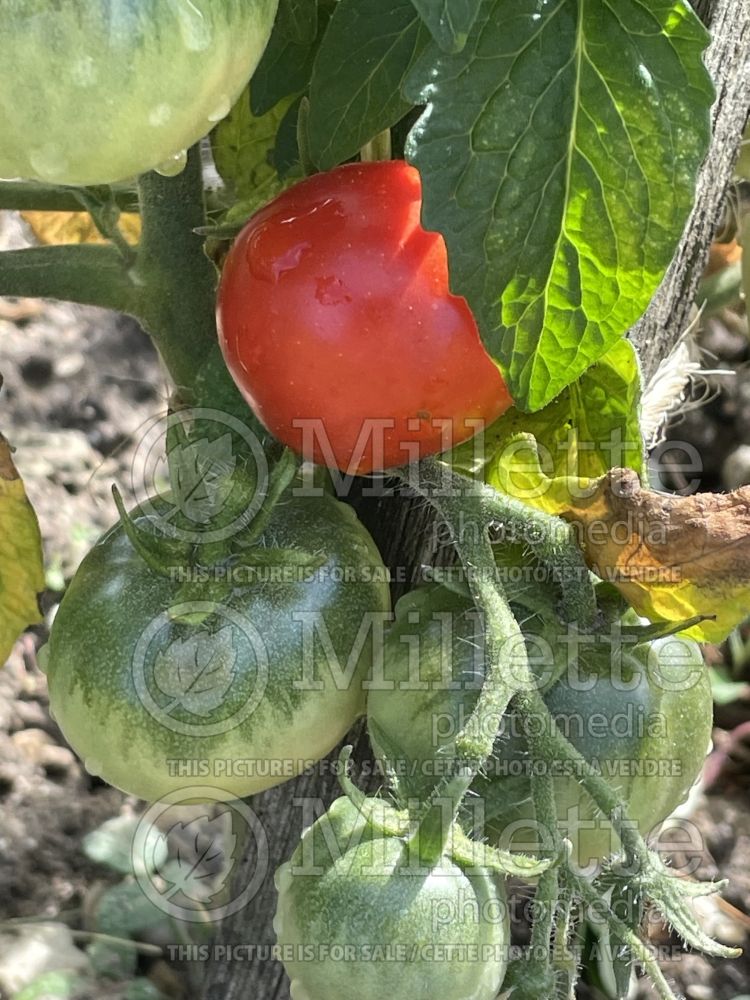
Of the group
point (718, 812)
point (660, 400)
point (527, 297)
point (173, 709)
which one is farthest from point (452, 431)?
point (718, 812)

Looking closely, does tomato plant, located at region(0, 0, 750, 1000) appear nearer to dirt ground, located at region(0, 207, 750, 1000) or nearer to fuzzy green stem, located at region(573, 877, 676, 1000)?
fuzzy green stem, located at region(573, 877, 676, 1000)

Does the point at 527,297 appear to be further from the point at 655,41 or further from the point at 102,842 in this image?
the point at 102,842

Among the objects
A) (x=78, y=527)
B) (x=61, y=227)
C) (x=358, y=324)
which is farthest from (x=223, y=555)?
(x=78, y=527)

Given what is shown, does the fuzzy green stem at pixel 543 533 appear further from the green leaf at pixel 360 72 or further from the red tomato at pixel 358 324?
the green leaf at pixel 360 72

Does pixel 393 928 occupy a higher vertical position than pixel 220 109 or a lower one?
lower
